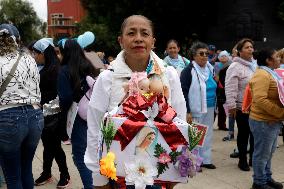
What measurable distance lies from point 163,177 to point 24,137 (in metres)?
1.77

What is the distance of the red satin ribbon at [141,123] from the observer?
2414 millimetres

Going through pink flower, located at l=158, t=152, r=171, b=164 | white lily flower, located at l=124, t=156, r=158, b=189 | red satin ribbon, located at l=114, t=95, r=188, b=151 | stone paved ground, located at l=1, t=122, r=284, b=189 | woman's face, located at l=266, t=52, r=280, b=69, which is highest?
woman's face, located at l=266, t=52, r=280, b=69

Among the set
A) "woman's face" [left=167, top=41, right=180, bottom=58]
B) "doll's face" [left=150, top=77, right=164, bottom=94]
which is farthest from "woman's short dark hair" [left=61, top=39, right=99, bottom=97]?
"woman's face" [left=167, top=41, right=180, bottom=58]

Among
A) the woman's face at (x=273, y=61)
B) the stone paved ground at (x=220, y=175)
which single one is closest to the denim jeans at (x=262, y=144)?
the stone paved ground at (x=220, y=175)

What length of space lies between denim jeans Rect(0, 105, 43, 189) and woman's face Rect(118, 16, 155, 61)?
1.53 meters

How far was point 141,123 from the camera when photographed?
2420 mm

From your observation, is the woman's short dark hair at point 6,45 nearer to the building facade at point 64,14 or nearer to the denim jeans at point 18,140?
the denim jeans at point 18,140

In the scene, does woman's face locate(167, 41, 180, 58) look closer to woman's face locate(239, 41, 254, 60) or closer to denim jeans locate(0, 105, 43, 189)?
woman's face locate(239, 41, 254, 60)

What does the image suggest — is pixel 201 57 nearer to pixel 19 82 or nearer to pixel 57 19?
pixel 19 82

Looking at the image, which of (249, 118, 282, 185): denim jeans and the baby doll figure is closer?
the baby doll figure

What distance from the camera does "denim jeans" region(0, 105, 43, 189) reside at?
367 cm

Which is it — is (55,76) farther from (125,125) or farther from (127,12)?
(127,12)

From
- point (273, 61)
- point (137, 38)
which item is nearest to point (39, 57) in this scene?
point (273, 61)

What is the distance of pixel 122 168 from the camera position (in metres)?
2.44
